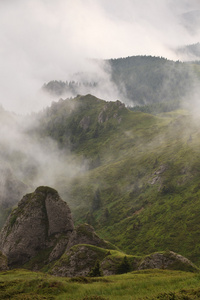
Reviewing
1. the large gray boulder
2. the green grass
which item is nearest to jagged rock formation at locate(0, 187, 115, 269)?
the large gray boulder

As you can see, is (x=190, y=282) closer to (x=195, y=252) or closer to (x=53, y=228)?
(x=53, y=228)

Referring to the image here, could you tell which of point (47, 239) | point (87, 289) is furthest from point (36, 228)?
point (87, 289)

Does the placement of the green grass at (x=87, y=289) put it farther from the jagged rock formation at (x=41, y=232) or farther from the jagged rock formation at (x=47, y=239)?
the jagged rock formation at (x=41, y=232)

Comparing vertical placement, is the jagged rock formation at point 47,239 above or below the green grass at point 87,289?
above

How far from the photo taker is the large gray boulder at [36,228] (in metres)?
85.8

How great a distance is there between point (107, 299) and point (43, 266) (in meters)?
66.7

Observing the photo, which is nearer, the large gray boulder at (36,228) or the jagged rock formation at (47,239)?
the jagged rock formation at (47,239)

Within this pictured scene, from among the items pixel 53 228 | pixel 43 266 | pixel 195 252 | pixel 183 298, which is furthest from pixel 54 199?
pixel 183 298

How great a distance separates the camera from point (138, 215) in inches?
6152

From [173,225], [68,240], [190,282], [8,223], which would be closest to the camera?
[190,282]

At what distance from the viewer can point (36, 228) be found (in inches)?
3531

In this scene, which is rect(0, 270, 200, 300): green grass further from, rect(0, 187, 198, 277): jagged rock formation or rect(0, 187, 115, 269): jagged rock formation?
rect(0, 187, 115, 269): jagged rock formation

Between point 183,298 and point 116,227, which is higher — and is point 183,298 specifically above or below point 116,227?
below

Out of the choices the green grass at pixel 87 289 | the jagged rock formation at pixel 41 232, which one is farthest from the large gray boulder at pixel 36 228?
the green grass at pixel 87 289
